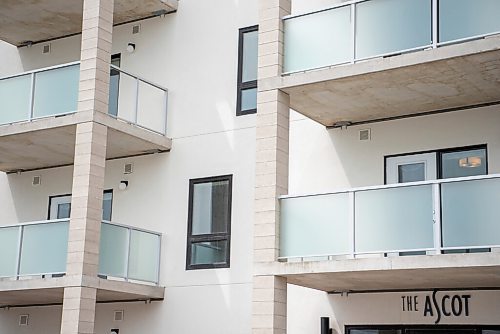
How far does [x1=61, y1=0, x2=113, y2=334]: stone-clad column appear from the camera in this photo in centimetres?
1617

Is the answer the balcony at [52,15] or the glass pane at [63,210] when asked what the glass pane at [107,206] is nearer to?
the glass pane at [63,210]

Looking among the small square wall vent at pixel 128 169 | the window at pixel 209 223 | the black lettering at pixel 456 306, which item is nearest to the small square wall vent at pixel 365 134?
the window at pixel 209 223

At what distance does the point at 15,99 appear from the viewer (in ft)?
60.9

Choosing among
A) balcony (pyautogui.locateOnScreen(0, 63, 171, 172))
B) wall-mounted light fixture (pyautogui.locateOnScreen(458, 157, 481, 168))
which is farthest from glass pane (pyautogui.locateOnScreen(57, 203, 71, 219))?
wall-mounted light fixture (pyautogui.locateOnScreen(458, 157, 481, 168))

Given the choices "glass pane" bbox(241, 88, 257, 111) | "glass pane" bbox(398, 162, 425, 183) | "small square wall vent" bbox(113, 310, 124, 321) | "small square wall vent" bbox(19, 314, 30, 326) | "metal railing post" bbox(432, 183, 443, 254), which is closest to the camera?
"metal railing post" bbox(432, 183, 443, 254)

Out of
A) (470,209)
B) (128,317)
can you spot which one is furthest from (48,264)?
(470,209)

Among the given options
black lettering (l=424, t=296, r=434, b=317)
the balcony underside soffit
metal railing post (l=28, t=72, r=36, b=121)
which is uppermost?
metal railing post (l=28, t=72, r=36, b=121)

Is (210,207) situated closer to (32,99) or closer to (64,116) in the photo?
(64,116)

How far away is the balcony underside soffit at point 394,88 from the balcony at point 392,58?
15 mm

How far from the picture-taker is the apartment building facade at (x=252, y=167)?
1380cm

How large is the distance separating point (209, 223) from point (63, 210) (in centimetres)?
391

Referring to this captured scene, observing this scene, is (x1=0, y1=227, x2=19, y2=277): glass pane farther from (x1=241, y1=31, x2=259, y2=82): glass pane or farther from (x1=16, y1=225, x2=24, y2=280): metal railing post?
(x1=241, y1=31, x2=259, y2=82): glass pane

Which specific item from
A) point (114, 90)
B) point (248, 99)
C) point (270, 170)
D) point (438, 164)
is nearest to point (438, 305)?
point (438, 164)

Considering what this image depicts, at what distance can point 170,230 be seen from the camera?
1838cm
